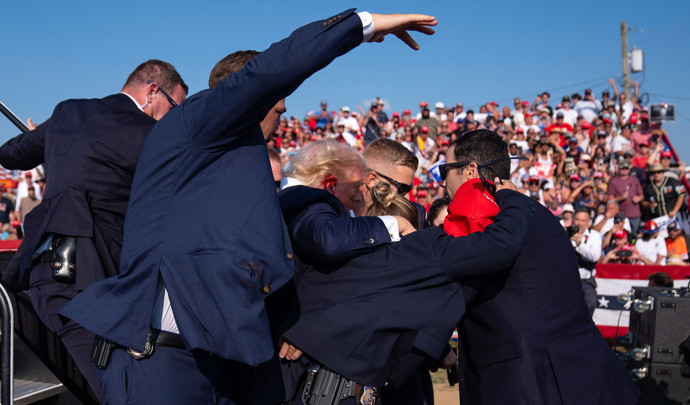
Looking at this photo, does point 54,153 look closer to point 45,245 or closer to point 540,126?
point 45,245

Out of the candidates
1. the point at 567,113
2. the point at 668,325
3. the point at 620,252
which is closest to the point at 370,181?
the point at 668,325

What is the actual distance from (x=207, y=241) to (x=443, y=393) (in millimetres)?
5483

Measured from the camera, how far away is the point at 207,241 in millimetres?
1943

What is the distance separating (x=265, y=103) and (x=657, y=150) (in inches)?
507

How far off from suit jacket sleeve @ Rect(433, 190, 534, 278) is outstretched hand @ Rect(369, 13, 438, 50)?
0.76 metres

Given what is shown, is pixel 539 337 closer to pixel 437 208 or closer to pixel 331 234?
pixel 331 234

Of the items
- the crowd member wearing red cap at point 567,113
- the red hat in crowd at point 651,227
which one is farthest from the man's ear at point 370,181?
the crowd member wearing red cap at point 567,113

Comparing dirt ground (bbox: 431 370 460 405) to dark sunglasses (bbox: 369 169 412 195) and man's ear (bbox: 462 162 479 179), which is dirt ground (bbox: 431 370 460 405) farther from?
man's ear (bbox: 462 162 479 179)

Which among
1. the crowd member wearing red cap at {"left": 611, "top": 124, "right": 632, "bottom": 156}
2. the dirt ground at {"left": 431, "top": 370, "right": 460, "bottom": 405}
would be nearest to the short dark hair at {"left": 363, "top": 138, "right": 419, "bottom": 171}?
the dirt ground at {"left": 431, "top": 370, "right": 460, "bottom": 405}

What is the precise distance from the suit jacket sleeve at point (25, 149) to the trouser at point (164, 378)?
4.97 ft

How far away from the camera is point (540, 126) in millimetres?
15617

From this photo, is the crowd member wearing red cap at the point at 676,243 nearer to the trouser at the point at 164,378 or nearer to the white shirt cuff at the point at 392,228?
the white shirt cuff at the point at 392,228

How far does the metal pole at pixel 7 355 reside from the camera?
2.65 metres

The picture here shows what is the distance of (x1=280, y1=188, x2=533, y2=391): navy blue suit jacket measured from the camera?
2318 millimetres
